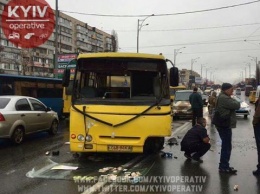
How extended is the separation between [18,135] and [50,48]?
76.5m

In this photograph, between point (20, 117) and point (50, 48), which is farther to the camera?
point (50, 48)

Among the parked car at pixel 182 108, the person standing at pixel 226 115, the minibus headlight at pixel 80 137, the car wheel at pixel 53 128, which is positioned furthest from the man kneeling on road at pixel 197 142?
the parked car at pixel 182 108

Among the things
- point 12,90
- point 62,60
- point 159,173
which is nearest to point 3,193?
point 159,173

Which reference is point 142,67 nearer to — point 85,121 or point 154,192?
point 85,121

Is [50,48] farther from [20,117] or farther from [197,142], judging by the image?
[197,142]

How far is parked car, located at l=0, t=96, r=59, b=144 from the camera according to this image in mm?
11234

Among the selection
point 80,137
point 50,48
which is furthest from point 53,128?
point 50,48

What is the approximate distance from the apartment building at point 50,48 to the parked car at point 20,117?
154ft

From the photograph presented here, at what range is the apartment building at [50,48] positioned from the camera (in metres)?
66.6

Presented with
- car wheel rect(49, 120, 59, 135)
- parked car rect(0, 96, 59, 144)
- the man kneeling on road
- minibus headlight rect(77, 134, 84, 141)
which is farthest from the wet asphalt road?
car wheel rect(49, 120, 59, 135)

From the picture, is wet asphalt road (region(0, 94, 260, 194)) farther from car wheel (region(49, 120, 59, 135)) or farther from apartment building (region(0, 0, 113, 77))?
apartment building (region(0, 0, 113, 77))

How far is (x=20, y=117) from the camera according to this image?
11.9 m

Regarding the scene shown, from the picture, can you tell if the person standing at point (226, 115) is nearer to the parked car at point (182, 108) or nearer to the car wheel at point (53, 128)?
the car wheel at point (53, 128)

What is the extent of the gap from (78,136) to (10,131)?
3.71 metres
